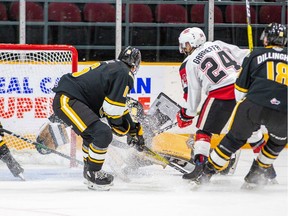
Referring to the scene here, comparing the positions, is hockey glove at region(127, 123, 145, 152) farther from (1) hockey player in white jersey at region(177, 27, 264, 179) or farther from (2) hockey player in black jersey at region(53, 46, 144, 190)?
(1) hockey player in white jersey at region(177, 27, 264, 179)

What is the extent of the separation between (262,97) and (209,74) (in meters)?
0.59

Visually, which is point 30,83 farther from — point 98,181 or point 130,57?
point 98,181

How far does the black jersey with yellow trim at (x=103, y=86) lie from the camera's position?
177 inches

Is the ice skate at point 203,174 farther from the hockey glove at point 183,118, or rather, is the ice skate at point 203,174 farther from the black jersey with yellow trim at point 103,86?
the black jersey with yellow trim at point 103,86

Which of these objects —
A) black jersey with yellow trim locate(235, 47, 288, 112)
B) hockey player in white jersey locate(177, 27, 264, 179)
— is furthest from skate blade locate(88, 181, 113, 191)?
black jersey with yellow trim locate(235, 47, 288, 112)

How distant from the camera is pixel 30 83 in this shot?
575 cm

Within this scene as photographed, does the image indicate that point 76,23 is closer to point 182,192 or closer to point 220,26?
point 220,26

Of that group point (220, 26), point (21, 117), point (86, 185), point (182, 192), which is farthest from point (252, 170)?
point (220, 26)

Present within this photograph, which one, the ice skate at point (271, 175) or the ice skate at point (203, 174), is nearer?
the ice skate at point (203, 174)

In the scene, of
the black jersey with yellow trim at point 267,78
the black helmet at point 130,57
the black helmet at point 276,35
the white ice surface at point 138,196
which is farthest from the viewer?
the black helmet at point 130,57

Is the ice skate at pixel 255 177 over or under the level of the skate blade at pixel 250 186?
over

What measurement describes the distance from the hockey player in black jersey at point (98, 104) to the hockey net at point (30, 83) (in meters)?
1.03

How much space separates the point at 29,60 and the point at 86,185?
1.28m

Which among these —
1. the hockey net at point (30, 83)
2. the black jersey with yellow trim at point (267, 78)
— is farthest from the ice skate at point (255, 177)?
the hockey net at point (30, 83)
